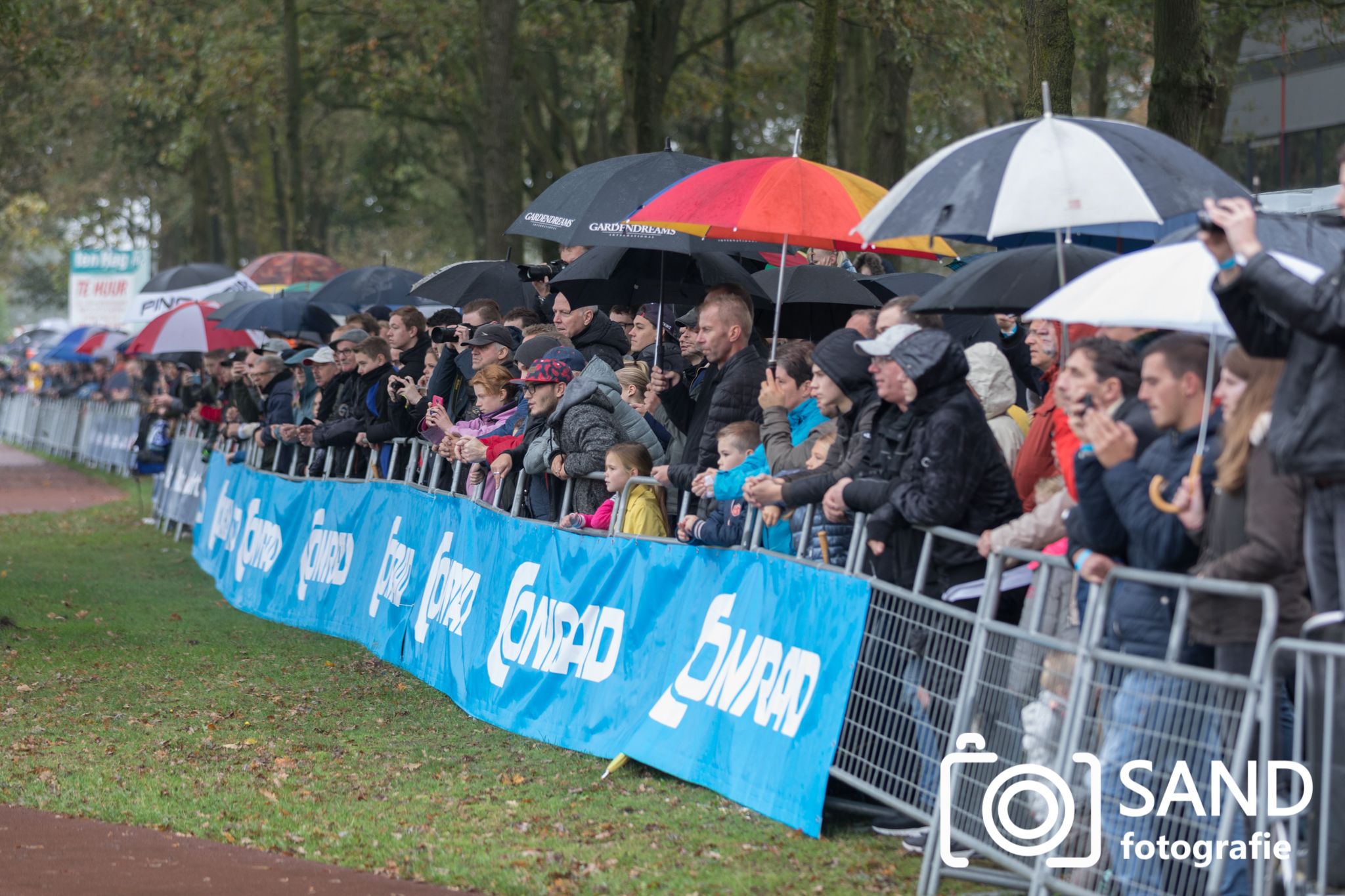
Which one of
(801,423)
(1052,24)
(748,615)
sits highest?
(1052,24)

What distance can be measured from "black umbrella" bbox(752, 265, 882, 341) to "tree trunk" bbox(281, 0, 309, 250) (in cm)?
1899

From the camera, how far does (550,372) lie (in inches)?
407

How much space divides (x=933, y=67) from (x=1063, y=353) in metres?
20.9

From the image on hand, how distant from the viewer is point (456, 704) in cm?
1074

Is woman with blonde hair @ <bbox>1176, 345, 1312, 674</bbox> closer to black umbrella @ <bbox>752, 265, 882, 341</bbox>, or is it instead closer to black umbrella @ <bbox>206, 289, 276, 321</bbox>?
black umbrella @ <bbox>752, 265, 882, 341</bbox>

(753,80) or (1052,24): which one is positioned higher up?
(753,80)

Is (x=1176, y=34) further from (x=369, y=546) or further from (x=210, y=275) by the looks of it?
(x=210, y=275)

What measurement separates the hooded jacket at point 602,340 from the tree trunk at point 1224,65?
1008 cm

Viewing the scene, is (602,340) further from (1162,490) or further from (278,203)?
(278,203)

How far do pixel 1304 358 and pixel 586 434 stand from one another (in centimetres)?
521

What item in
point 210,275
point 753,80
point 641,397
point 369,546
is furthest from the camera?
point 753,80

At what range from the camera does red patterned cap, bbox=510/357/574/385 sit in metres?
10.3

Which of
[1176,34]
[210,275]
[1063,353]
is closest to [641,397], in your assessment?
[1063,353]

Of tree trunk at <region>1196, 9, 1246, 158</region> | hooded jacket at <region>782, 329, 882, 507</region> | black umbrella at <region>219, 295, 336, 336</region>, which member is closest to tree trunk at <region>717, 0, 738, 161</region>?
tree trunk at <region>1196, 9, 1246, 158</region>
